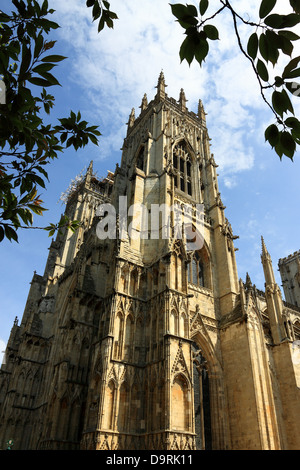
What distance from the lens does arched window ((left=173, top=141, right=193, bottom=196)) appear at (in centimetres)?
2691

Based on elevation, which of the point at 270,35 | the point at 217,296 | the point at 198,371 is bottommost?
the point at 270,35

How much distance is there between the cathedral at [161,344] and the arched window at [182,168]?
0.12 m

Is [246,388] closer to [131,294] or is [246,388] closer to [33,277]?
[131,294]

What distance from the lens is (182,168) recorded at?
2848 cm

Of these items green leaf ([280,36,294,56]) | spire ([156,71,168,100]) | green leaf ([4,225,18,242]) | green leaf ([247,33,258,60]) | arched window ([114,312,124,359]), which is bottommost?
green leaf ([4,225,18,242])

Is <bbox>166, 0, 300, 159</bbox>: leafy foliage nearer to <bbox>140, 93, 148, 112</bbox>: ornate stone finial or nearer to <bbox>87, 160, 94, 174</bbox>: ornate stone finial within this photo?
<bbox>140, 93, 148, 112</bbox>: ornate stone finial

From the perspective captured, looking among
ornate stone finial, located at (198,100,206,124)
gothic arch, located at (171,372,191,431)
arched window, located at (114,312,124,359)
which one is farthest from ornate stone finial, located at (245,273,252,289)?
ornate stone finial, located at (198,100,206,124)

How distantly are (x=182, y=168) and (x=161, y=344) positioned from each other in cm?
1667

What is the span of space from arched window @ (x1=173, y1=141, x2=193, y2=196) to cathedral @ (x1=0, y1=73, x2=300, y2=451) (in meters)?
0.12

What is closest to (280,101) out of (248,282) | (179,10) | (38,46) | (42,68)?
(179,10)

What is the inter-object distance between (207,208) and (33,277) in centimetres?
2088

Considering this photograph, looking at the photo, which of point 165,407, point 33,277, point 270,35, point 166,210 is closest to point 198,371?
point 165,407

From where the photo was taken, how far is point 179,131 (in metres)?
30.3
